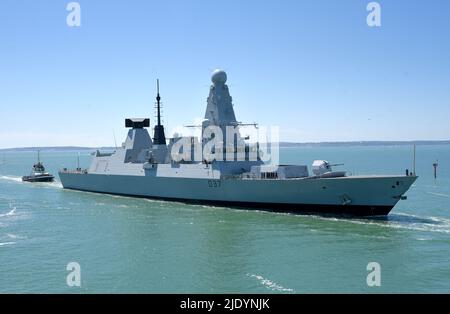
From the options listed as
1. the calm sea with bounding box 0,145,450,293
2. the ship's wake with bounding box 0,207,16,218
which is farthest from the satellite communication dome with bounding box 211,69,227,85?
the ship's wake with bounding box 0,207,16,218

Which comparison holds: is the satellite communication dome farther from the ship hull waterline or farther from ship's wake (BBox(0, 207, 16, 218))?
ship's wake (BBox(0, 207, 16, 218))

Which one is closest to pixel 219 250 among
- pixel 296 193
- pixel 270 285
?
pixel 270 285

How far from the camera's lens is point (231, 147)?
3064 cm

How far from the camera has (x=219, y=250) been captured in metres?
18.5

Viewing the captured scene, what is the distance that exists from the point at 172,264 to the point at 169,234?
5274 millimetres

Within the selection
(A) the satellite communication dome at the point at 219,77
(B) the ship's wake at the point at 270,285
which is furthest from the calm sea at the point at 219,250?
(A) the satellite communication dome at the point at 219,77

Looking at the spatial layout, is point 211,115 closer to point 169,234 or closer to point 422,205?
point 169,234

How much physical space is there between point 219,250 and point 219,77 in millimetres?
16969

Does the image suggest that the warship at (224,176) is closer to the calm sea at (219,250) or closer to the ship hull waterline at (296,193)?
the ship hull waterline at (296,193)

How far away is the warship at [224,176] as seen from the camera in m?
24.9

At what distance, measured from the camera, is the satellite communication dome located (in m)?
32.6

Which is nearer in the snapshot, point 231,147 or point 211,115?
point 231,147

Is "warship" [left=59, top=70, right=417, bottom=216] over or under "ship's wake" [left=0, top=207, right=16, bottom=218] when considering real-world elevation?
over
